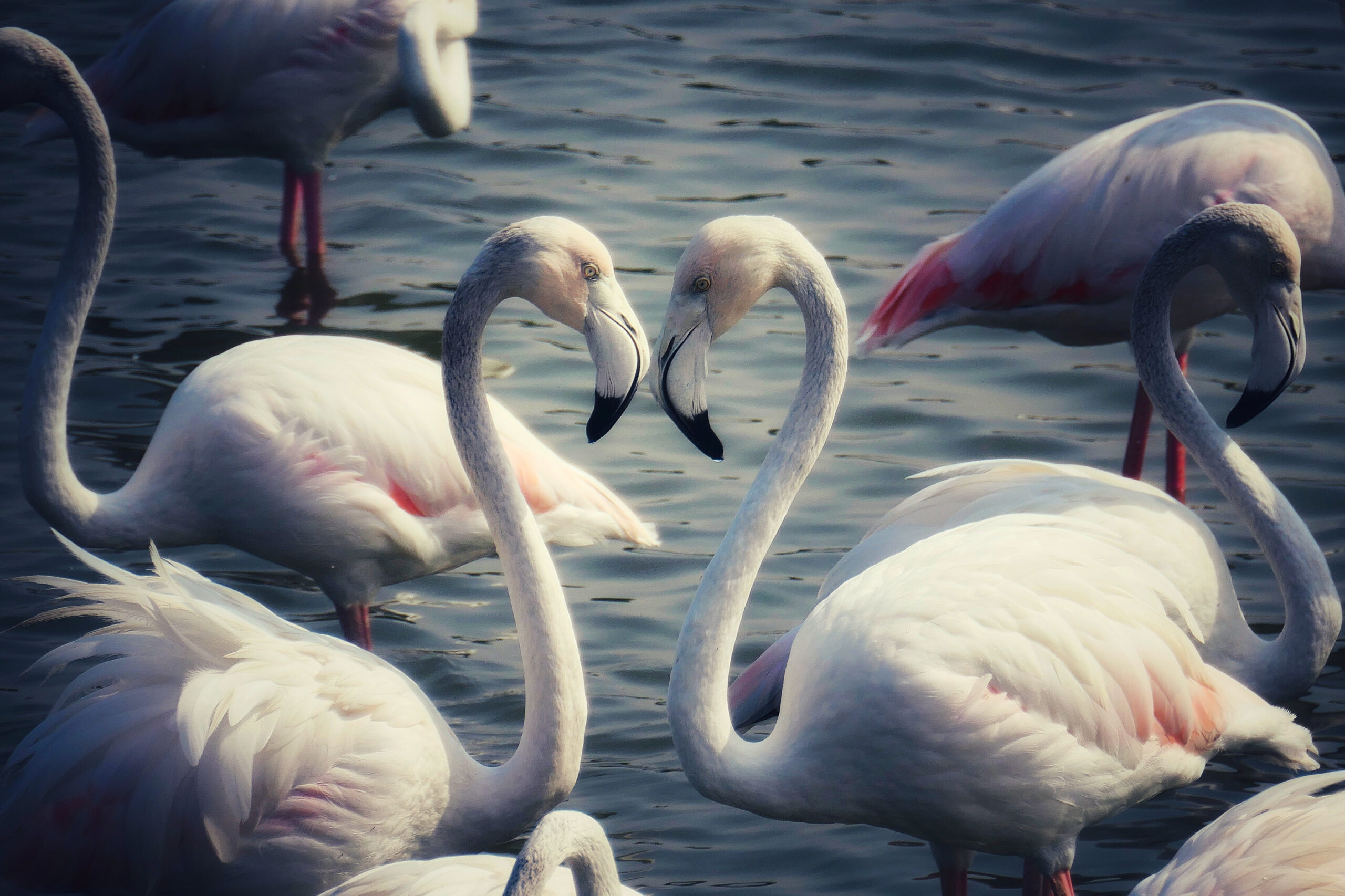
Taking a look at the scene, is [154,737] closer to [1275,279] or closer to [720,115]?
[1275,279]

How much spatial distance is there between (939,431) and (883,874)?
239 cm

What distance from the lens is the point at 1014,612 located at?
9.84 ft

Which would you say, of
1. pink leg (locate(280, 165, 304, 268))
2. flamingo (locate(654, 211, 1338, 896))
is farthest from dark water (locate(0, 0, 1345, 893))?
flamingo (locate(654, 211, 1338, 896))

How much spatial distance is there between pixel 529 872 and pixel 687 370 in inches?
52.1

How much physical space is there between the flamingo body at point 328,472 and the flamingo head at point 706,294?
107 centimetres

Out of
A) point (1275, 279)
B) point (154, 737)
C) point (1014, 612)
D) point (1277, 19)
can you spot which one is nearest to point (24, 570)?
point (154, 737)

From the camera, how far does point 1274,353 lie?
3.73 m

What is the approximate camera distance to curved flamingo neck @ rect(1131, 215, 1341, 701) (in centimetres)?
353

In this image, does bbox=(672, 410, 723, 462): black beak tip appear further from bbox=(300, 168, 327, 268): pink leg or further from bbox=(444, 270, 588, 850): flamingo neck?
bbox=(300, 168, 327, 268): pink leg

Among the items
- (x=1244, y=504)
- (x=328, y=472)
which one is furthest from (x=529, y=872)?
(x=1244, y=504)

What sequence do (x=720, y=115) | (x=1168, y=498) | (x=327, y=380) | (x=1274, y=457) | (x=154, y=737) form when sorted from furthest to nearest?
(x=720, y=115) < (x=1274, y=457) < (x=327, y=380) < (x=1168, y=498) < (x=154, y=737)

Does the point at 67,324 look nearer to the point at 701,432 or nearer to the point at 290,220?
the point at 701,432

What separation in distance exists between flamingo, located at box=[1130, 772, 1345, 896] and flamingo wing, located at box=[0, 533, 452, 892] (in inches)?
56.3

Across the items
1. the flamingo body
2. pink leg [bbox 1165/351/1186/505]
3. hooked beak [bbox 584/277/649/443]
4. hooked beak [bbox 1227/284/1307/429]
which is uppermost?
hooked beak [bbox 584/277/649/443]
